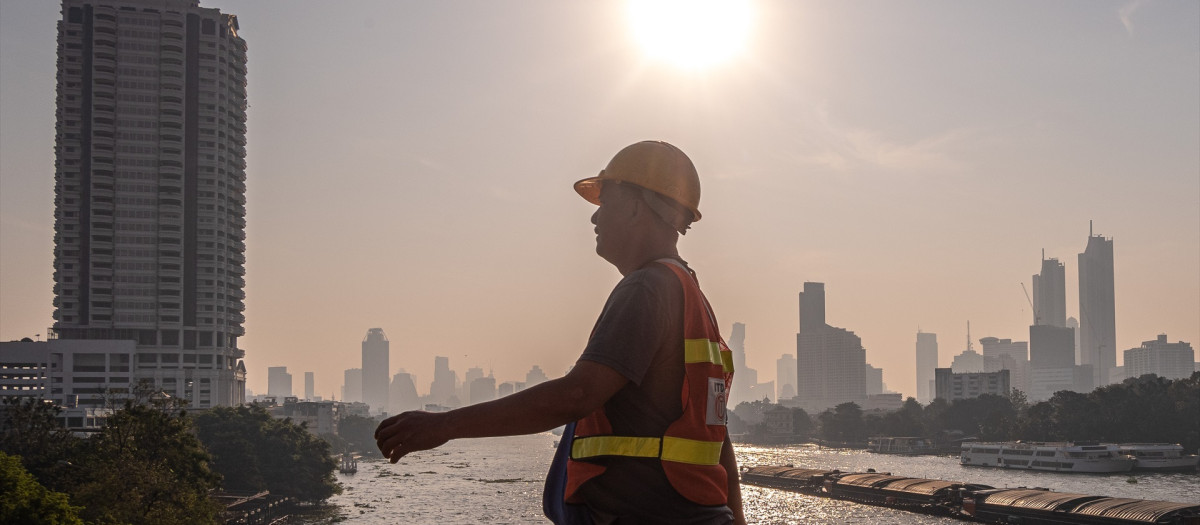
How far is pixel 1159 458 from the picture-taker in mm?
110500

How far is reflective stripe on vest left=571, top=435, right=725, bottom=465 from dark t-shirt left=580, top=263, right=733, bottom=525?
0.02m

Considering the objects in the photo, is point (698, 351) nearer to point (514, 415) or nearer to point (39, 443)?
point (514, 415)

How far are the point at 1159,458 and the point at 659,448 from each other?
415 feet

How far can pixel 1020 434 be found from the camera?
473 feet

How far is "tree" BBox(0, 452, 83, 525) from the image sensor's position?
2578 centimetres

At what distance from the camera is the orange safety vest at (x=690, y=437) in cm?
318

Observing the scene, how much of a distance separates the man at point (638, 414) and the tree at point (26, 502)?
27571mm

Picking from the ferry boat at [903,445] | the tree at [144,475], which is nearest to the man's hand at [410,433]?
the tree at [144,475]

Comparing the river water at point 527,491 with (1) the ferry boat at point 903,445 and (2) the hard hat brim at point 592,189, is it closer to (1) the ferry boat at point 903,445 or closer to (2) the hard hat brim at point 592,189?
(1) the ferry boat at point 903,445

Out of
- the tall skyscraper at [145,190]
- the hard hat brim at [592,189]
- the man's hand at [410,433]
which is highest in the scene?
the tall skyscraper at [145,190]

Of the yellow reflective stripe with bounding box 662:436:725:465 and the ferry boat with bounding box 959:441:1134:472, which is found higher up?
the yellow reflective stripe with bounding box 662:436:725:465

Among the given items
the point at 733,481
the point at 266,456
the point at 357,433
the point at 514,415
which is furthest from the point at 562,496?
the point at 357,433

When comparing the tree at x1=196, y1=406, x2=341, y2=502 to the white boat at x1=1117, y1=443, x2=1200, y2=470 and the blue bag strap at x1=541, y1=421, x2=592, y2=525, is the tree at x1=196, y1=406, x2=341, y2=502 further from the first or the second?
the white boat at x1=1117, y1=443, x2=1200, y2=470

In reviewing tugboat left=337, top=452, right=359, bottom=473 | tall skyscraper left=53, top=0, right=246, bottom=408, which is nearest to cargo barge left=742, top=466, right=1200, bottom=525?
tugboat left=337, top=452, right=359, bottom=473
